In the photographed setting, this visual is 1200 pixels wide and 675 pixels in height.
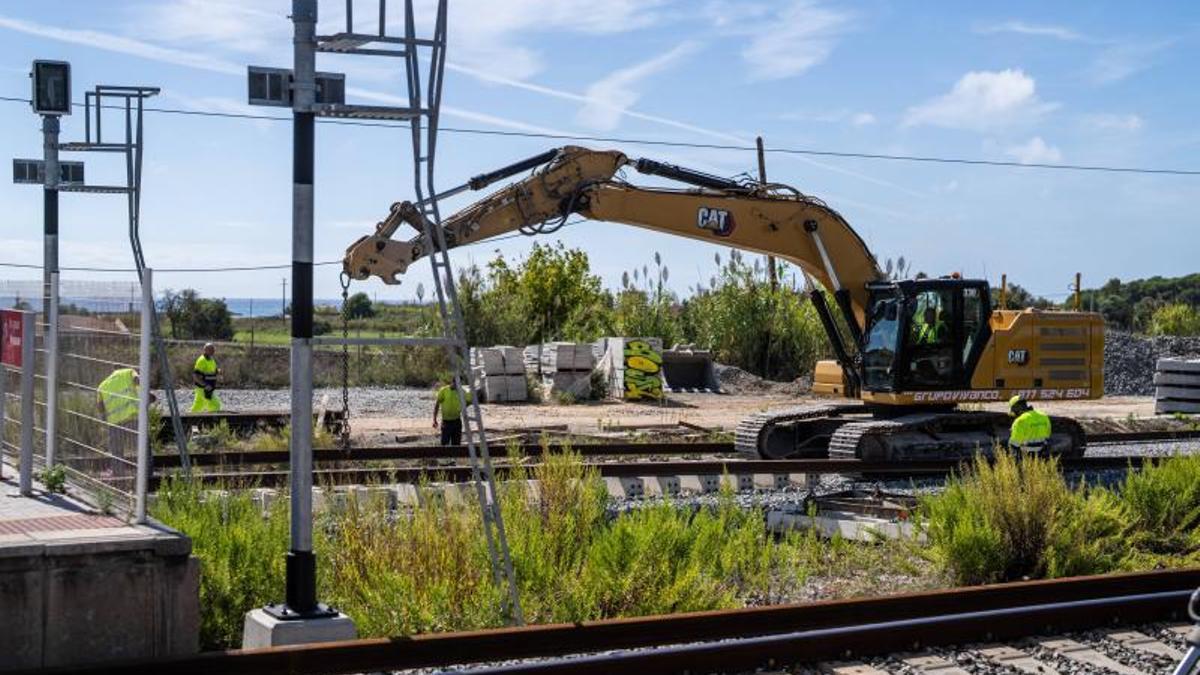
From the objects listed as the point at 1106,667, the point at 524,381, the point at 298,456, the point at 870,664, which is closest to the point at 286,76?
the point at 298,456

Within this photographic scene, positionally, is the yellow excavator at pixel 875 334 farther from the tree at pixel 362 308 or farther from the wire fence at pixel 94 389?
the tree at pixel 362 308

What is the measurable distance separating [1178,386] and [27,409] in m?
30.3

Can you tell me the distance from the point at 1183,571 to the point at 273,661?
7273mm

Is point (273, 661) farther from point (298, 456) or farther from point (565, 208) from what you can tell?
point (565, 208)

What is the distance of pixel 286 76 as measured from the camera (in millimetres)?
8594

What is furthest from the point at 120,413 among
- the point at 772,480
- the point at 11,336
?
the point at 772,480

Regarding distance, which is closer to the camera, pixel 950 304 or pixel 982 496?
pixel 982 496

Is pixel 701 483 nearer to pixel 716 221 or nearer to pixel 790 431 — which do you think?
pixel 716 221

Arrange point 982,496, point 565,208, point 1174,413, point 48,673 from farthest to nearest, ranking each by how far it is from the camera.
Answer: point 1174,413, point 565,208, point 982,496, point 48,673

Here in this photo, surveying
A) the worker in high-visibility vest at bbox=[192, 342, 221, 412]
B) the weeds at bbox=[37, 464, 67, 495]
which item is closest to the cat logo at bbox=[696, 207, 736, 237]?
the worker in high-visibility vest at bbox=[192, 342, 221, 412]

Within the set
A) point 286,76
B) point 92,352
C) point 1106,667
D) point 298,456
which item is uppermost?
point 286,76

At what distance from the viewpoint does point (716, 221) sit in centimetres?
2100

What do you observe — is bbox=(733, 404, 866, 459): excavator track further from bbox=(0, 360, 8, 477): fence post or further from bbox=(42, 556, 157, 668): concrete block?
bbox=(42, 556, 157, 668): concrete block

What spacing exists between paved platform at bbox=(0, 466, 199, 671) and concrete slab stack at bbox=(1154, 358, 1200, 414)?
30573mm
